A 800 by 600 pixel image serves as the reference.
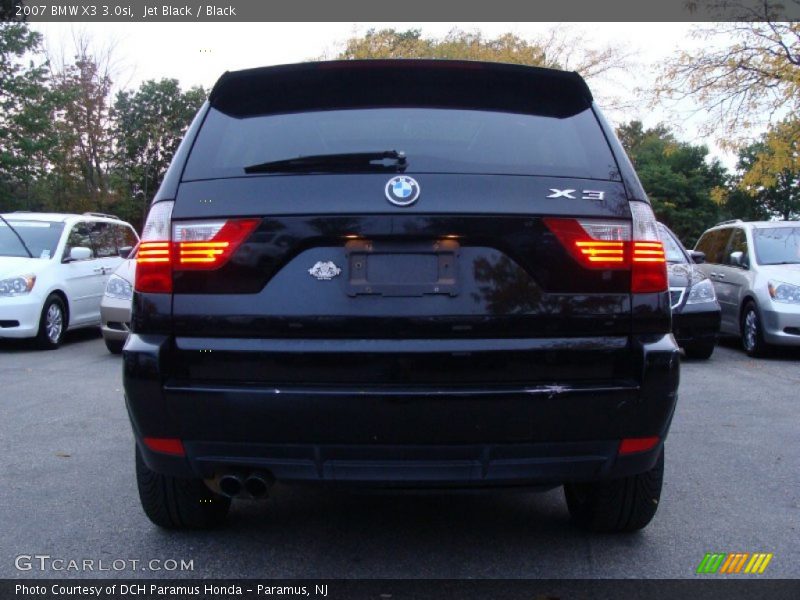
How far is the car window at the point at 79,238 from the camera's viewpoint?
11.4 metres

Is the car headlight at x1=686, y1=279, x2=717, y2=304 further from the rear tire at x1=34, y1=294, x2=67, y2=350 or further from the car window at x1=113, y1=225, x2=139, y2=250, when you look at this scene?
the car window at x1=113, y1=225, x2=139, y2=250

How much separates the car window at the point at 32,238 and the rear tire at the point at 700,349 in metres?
8.08

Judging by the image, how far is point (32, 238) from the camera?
1132 centimetres

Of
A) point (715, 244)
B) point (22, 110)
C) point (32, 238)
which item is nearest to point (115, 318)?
point (32, 238)

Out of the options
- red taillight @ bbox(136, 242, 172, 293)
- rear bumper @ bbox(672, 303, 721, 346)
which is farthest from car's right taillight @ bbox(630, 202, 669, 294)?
rear bumper @ bbox(672, 303, 721, 346)

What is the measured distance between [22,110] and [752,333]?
1025 inches

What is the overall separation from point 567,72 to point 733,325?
875cm

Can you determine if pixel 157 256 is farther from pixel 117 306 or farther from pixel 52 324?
pixel 52 324

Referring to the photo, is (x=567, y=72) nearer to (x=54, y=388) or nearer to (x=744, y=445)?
(x=744, y=445)

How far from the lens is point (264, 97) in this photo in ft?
10.7

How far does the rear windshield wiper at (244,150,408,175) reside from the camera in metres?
2.98

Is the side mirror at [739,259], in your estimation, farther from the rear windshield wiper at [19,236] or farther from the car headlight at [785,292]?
the rear windshield wiper at [19,236]

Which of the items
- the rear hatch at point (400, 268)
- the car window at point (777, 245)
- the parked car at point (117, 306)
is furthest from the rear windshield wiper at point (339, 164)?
the car window at point (777, 245)

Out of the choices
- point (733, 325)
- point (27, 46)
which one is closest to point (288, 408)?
point (733, 325)
